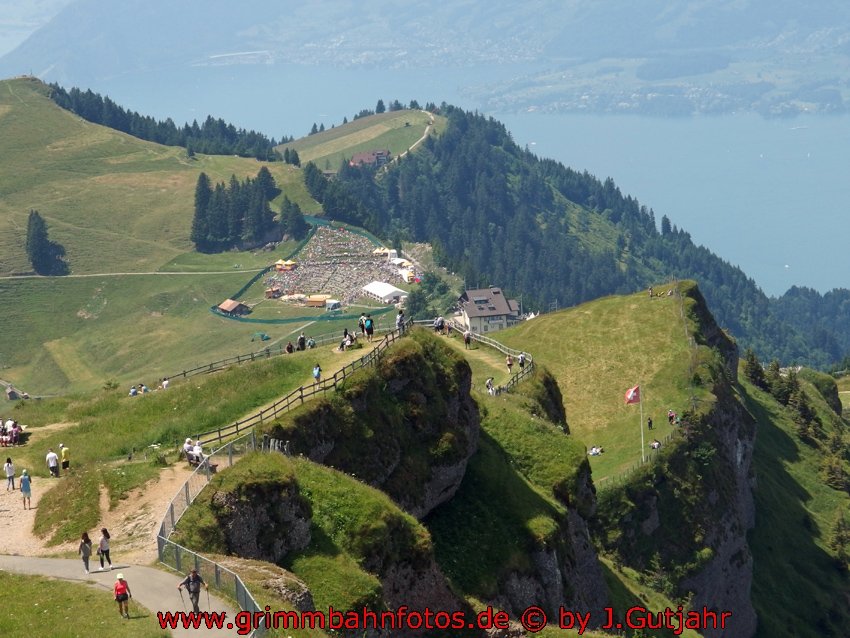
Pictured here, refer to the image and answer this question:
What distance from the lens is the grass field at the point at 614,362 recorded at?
273 ft

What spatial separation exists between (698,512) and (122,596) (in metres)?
55.8

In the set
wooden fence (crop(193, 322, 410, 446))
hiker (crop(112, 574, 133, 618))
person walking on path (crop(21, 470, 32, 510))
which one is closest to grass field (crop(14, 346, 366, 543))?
person walking on path (crop(21, 470, 32, 510))

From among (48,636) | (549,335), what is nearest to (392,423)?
(48,636)

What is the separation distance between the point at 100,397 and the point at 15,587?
23.8 m

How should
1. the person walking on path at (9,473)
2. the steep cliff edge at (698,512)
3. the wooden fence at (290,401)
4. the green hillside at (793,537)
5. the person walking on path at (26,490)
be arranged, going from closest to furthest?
1. the person walking on path at (26,490)
2. the wooden fence at (290,401)
3. the person walking on path at (9,473)
4. the steep cliff edge at (698,512)
5. the green hillside at (793,537)

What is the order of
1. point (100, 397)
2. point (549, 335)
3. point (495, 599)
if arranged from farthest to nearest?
1. point (549, 335)
2. point (100, 397)
3. point (495, 599)

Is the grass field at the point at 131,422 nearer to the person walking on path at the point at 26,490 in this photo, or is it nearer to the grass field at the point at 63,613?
the person walking on path at the point at 26,490

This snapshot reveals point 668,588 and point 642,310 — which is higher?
point 642,310

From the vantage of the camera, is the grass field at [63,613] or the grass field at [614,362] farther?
the grass field at [614,362]

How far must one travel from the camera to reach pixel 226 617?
29.1 metres

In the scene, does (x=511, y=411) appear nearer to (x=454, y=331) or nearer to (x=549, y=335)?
(x=454, y=331)

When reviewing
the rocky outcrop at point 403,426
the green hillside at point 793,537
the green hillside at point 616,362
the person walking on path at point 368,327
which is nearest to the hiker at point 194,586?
the rocky outcrop at point 403,426

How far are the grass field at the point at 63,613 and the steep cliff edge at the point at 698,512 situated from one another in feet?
149

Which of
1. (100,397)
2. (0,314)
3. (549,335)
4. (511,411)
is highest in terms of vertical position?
(100,397)
